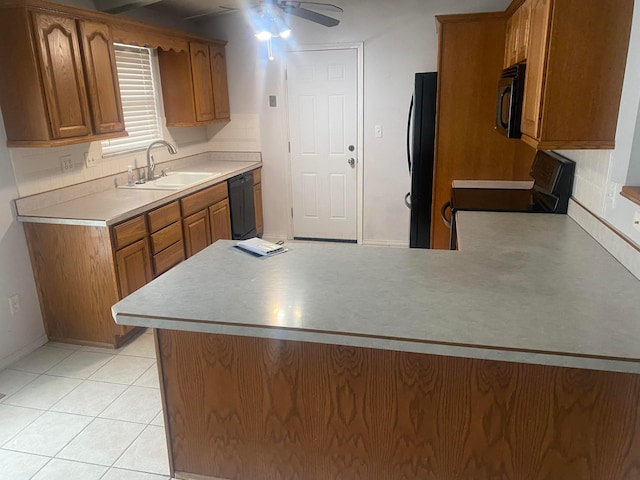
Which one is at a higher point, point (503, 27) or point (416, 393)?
point (503, 27)

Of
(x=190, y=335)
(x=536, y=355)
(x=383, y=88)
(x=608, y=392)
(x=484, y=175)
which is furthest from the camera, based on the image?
(x=383, y=88)

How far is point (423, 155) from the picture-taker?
3715 millimetres

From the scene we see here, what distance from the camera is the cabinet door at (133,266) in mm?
2934

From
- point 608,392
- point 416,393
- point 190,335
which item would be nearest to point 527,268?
point 608,392

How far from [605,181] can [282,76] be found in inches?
138

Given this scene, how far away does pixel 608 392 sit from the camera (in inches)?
53.2

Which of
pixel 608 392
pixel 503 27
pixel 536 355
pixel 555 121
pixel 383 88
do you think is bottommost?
pixel 608 392

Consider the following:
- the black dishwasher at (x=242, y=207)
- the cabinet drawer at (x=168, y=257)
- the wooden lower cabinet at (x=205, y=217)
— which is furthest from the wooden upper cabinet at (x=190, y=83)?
the cabinet drawer at (x=168, y=257)

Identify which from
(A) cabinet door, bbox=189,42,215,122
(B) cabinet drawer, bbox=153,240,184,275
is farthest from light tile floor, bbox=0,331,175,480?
(A) cabinet door, bbox=189,42,215,122

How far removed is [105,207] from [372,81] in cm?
278

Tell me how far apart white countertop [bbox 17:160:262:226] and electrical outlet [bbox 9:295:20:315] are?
1.60 ft

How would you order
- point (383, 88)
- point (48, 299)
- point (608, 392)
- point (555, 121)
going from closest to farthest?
point (608, 392) < point (555, 121) < point (48, 299) < point (383, 88)

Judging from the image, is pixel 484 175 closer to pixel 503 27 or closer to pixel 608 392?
pixel 503 27

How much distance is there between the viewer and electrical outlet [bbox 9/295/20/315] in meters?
2.88
